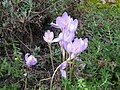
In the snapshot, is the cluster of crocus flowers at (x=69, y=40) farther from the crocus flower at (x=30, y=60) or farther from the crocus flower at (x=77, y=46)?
the crocus flower at (x=30, y=60)

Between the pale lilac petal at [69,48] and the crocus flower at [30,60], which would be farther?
the crocus flower at [30,60]

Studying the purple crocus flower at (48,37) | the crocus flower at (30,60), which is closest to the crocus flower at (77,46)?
the purple crocus flower at (48,37)

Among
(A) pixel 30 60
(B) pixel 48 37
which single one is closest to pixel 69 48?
(B) pixel 48 37

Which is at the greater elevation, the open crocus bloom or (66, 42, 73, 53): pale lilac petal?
the open crocus bloom

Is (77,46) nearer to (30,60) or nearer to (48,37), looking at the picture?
(48,37)

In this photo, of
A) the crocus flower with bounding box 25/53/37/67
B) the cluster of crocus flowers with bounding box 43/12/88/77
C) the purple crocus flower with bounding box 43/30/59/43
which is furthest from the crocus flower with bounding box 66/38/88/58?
the crocus flower with bounding box 25/53/37/67

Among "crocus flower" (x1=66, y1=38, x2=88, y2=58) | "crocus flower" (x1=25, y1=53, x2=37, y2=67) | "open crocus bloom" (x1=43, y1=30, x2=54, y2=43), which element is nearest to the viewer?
"crocus flower" (x1=66, y1=38, x2=88, y2=58)

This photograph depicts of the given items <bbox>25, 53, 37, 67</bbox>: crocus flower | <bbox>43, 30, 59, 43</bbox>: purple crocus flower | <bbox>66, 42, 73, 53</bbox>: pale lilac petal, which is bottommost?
<bbox>25, 53, 37, 67</bbox>: crocus flower

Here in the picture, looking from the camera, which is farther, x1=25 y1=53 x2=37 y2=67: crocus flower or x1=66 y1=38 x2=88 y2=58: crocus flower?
x1=25 y1=53 x2=37 y2=67: crocus flower

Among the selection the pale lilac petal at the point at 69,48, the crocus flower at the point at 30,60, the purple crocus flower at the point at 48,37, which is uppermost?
the purple crocus flower at the point at 48,37

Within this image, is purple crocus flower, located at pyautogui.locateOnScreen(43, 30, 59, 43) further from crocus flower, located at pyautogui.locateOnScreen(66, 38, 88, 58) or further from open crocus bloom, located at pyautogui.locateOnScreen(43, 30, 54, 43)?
crocus flower, located at pyautogui.locateOnScreen(66, 38, 88, 58)

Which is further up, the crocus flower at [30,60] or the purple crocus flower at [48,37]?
the purple crocus flower at [48,37]

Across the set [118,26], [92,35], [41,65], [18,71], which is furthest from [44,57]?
[118,26]
